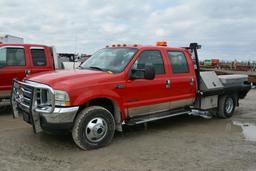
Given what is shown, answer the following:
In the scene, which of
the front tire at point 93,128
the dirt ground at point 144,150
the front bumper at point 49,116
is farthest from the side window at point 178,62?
the front bumper at point 49,116

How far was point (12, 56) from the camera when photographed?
779 cm

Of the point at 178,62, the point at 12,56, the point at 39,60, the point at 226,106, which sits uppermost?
the point at 12,56

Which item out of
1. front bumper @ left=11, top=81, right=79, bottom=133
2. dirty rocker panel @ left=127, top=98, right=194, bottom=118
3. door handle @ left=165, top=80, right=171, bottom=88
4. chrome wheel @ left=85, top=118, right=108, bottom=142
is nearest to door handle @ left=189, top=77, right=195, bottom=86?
dirty rocker panel @ left=127, top=98, right=194, bottom=118

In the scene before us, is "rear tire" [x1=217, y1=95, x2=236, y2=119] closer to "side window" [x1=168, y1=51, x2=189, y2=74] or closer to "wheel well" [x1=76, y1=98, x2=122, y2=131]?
"side window" [x1=168, y1=51, x2=189, y2=74]

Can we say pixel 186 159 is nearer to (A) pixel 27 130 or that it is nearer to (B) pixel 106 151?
(B) pixel 106 151

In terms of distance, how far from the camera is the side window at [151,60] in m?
5.75

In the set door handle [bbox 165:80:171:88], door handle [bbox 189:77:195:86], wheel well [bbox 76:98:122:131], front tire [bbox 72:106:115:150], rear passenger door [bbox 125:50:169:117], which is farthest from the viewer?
door handle [bbox 189:77:195:86]

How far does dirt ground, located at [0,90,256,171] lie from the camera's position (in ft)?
14.2

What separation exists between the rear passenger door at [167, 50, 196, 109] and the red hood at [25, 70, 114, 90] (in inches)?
67.3

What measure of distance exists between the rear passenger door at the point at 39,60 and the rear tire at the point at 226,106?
4.92m

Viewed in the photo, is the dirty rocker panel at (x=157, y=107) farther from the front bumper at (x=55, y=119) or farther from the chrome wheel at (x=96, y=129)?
the front bumper at (x=55, y=119)

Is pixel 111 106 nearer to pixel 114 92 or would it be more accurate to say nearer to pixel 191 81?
pixel 114 92

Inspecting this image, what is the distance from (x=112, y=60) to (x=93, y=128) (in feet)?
5.07

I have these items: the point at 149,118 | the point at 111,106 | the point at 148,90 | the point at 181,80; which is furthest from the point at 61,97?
the point at 181,80
